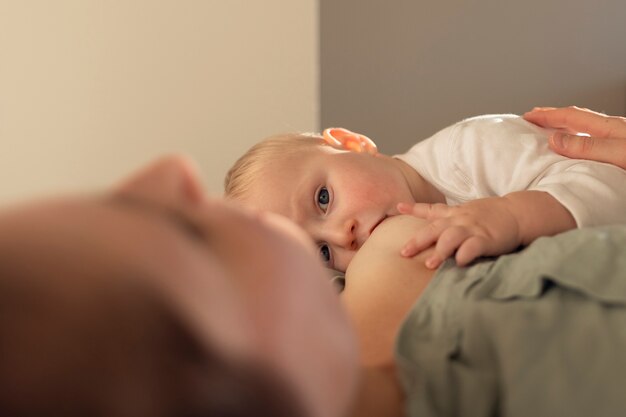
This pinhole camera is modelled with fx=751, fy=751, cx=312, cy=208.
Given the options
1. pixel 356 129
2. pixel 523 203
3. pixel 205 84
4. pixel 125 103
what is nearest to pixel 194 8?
pixel 205 84

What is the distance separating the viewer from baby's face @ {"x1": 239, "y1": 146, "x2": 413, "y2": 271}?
100 centimetres

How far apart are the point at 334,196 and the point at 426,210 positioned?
18 centimetres

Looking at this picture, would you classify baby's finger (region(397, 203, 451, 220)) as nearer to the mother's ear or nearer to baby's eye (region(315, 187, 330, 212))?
baby's eye (region(315, 187, 330, 212))

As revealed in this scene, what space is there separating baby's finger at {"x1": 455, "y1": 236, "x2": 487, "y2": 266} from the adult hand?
0.27 metres

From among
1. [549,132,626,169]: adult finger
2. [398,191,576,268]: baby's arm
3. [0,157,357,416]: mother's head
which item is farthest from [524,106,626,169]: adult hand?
[0,157,357,416]: mother's head

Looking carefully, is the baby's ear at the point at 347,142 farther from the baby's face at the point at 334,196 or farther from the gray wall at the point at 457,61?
the gray wall at the point at 457,61

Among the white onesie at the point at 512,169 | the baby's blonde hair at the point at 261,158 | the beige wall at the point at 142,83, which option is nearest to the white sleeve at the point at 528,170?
the white onesie at the point at 512,169

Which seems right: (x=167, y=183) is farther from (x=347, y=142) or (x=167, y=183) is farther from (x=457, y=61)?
(x=457, y=61)

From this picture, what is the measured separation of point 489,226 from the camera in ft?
2.43

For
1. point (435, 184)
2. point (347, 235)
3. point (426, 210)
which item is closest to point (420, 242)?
point (426, 210)

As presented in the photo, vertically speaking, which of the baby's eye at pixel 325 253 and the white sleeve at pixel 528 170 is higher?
the white sleeve at pixel 528 170

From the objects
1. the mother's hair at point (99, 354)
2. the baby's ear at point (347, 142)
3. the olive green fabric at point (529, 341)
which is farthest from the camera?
the baby's ear at point (347, 142)

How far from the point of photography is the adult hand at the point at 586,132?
0.89 m

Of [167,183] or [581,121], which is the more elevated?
[167,183]
